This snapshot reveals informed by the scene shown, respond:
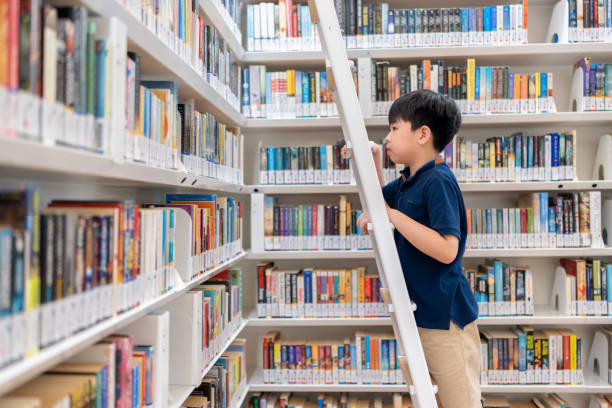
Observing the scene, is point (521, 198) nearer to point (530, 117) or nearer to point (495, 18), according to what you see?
point (530, 117)

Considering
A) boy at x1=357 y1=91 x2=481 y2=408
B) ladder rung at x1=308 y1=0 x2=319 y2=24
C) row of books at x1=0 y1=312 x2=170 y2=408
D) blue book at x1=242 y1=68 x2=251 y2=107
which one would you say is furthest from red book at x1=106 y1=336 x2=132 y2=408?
blue book at x1=242 y1=68 x2=251 y2=107

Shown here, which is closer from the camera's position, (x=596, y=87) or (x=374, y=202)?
(x=374, y=202)

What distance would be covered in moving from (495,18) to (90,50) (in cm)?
243

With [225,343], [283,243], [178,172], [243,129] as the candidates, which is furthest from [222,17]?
[225,343]

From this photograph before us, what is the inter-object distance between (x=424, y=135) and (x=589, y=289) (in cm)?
161

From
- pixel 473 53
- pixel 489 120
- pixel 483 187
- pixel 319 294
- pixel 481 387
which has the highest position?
pixel 473 53

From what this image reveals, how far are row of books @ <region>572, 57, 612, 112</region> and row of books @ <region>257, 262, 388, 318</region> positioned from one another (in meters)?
1.56

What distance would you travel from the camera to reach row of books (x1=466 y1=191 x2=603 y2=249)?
267 cm

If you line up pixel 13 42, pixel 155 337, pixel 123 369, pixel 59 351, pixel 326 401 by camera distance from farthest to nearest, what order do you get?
pixel 326 401 < pixel 155 337 < pixel 123 369 < pixel 59 351 < pixel 13 42

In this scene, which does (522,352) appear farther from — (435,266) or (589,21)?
(589,21)

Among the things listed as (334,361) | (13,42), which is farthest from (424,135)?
(334,361)

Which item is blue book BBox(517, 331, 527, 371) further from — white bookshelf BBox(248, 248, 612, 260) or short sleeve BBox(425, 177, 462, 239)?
short sleeve BBox(425, 177, 462, 239)

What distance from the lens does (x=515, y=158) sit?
8.89ft

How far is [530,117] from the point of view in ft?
8.76
